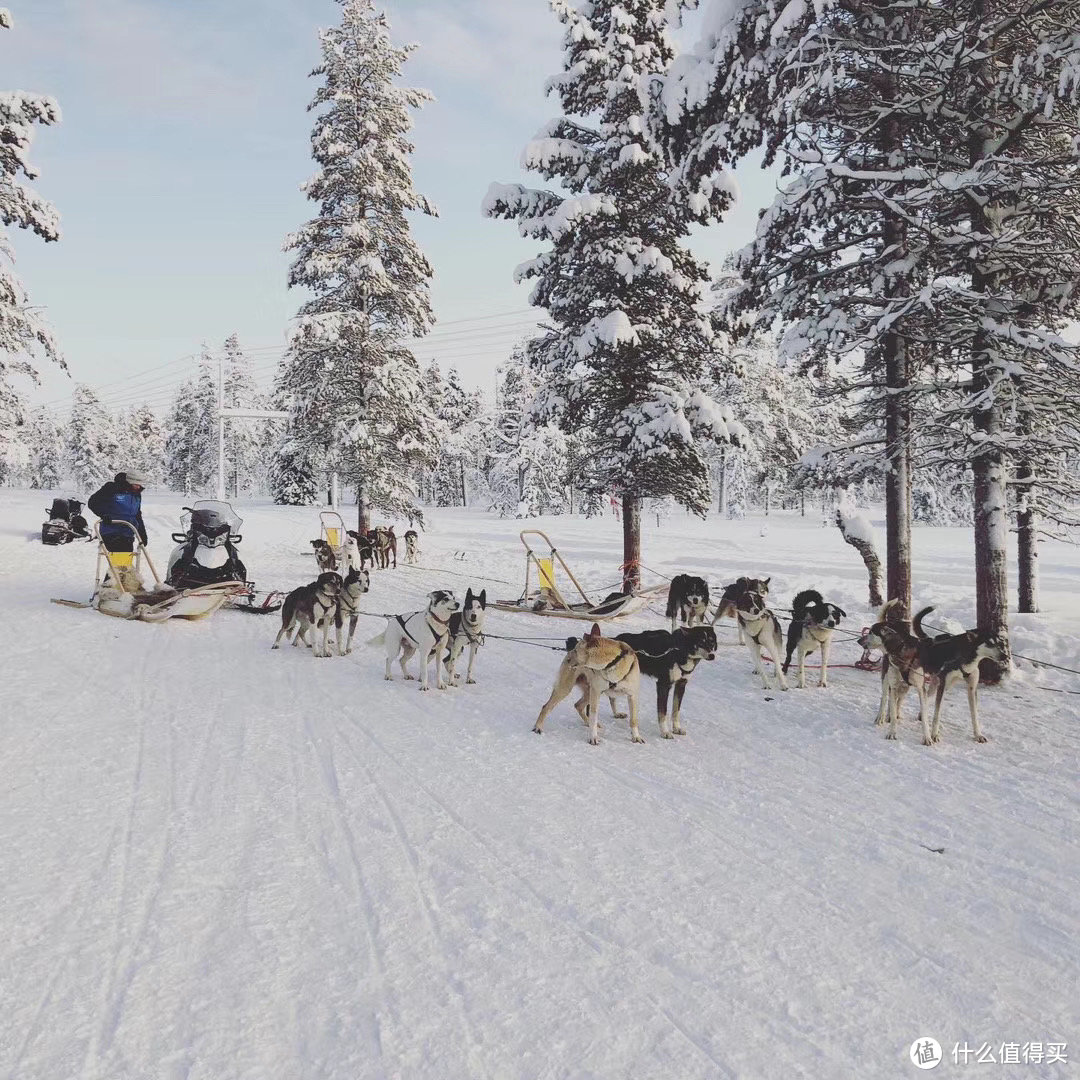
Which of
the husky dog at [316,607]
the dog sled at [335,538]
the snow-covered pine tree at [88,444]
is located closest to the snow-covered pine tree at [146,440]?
the snow-covered pine tree at [88,444]

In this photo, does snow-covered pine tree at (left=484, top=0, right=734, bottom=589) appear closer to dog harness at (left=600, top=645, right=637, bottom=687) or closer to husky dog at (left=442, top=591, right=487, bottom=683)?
husky dog at (left=442, top=591, right=487, bottom=683)

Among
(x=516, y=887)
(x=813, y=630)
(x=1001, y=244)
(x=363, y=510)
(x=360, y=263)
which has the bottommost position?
(x=516, y=887)

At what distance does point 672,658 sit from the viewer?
5.71 metres

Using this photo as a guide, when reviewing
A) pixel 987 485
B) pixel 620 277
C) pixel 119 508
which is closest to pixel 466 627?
pixel 987 485

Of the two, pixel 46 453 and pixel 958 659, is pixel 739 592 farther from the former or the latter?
pixel 46 453

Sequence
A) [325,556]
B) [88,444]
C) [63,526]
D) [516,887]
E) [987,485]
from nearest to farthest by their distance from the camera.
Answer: [516,887]
[987,485]
[325,556]
[63,526]
[88,444]

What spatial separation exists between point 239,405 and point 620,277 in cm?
5221

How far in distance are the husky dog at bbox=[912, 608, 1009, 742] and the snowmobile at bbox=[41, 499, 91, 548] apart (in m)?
22.9

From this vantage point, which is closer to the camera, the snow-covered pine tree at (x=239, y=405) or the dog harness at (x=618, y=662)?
the dog harness at (x=618, y=662)

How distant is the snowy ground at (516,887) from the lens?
2.43 metres

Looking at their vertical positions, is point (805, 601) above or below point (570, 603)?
above

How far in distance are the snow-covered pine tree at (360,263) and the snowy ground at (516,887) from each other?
13916 mm

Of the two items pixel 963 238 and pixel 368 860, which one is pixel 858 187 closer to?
pixel 963 238

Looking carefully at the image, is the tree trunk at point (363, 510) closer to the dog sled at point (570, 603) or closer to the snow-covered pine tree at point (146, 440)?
the dog sled at point (570, 603)
